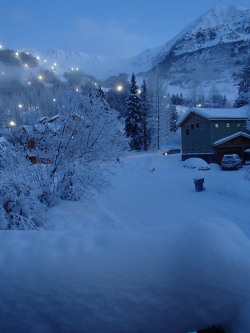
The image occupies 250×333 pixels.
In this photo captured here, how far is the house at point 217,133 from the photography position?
85.9 ft

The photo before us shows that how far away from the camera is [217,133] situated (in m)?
27.1

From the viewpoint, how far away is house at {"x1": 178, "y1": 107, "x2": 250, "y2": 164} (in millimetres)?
26172

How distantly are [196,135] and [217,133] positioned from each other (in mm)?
2866

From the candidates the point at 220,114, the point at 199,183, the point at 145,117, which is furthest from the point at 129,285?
the point at 145,117

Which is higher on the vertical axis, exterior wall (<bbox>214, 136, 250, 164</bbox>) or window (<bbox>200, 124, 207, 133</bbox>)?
window (<bbox>200, 124, 207, 133</bbox>)

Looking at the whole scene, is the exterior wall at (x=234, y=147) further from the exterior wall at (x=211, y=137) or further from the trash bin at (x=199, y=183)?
the trash bin at (x=199, y=183)

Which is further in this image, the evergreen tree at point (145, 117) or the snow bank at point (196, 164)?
the evergreen tree at point (145, 117)

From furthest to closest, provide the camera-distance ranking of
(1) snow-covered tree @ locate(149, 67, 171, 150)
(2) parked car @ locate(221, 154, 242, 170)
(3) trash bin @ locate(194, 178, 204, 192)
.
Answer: (1) snow-covered tree @ locate(149, 67, 171, 150) < (2) parked car @ locate(221, 154, 242, 170) < (3) trash bin @ locate(194, 178, 204, 192)

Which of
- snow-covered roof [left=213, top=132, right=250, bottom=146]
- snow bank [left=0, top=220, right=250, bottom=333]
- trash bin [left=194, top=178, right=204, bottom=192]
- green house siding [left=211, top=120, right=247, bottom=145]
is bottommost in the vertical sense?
trash bin [left=194, top=178, right=204, bottom=192]

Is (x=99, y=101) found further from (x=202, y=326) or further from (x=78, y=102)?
(x=202, y=326)

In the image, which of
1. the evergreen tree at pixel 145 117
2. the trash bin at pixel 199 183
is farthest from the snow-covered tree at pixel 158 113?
the trash bin at pixel 199 183

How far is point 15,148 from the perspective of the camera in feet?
30.0

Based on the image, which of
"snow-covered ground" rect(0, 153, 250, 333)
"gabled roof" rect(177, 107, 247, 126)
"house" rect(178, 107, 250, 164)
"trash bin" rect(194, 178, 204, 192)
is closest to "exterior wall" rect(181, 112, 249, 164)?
"house" rect(178, 107, 250, 164)

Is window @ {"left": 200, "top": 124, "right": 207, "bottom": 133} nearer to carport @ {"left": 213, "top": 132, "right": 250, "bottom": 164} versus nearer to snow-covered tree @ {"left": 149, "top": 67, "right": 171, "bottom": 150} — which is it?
carport @ {"left": 213, "top": 132, "right": 250, "bottom": 164}
